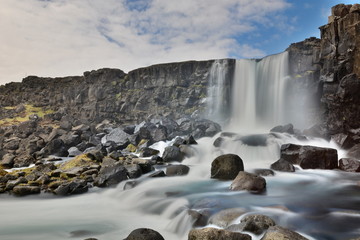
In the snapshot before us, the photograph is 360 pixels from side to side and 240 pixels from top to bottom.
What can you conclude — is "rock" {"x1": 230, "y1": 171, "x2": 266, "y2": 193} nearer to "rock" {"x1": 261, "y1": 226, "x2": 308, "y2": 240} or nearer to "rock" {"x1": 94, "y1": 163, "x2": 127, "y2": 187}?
"rock" {"x1": 261, "y1": 226, "x2": 308, "y2": 240}

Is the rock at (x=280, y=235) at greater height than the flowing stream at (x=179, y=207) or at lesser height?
greater

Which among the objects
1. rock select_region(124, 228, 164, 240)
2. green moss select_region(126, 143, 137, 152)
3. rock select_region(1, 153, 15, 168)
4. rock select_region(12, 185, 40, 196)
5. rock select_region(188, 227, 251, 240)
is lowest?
rock select_region(12, 185, 40, 196)

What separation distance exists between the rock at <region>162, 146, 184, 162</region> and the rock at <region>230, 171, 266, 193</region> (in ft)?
28.6

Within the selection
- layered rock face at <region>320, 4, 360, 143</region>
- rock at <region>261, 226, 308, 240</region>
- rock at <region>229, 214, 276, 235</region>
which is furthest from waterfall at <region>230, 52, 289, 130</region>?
rock at <region>261, 226, 308, 240</region>

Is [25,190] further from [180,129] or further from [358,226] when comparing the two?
[180,129]

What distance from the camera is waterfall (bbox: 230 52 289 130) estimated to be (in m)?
35.9

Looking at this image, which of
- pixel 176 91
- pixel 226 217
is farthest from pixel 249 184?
pixel 176 91

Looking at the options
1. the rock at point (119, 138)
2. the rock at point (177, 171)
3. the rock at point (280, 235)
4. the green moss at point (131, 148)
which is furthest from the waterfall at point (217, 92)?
the rock at point (280, 235)

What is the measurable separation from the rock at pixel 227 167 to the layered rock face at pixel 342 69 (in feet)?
29.5

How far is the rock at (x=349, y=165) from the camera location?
13.6 metres

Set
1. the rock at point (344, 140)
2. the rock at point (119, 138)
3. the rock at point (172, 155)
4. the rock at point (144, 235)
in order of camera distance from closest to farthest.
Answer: the rock at point (144, 235) → the rock at point (344, 140) → the rock at point (172, 155) → the rock at point (119, 138)

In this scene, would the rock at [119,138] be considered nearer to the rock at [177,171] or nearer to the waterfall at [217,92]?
the rock at [177,171]

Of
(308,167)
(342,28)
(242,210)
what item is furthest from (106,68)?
(242,210)

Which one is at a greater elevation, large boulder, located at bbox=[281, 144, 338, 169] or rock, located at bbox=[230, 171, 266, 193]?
large boulder, located at bbox=[281, 144, 338, 169]
